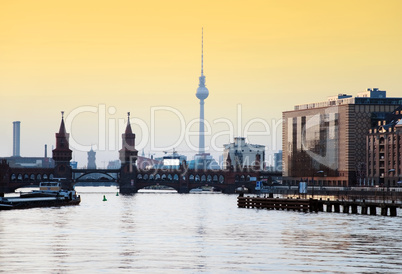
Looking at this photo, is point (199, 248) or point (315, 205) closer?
point (199, 248)

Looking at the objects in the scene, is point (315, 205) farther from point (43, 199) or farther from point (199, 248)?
point (199, 248)

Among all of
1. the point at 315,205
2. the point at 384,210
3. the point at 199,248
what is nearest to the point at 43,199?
the point at 315,205

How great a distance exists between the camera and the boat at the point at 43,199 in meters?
139

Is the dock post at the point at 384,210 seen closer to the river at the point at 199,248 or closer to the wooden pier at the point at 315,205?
the wooden pier at the point at 315,205

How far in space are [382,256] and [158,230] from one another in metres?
34.0

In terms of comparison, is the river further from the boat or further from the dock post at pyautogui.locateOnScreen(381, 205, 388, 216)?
the boat

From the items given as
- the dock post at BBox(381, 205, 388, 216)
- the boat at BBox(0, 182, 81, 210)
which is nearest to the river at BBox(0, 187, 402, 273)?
the dock post at BBox(381, 205, 388, 216)

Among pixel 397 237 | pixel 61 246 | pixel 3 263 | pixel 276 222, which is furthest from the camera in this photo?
pixel 276 222

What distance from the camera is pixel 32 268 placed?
1982 inches

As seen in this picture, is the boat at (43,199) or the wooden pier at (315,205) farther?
the boat at (43,199)

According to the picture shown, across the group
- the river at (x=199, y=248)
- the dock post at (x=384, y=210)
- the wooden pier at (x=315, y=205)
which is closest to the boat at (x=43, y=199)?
the wooden pier at (x=315, y=205)

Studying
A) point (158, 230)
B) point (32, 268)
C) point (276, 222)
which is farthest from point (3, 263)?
point (276, 222)

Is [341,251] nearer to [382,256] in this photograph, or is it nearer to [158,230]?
[382,256]

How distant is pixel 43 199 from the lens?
506 feet
